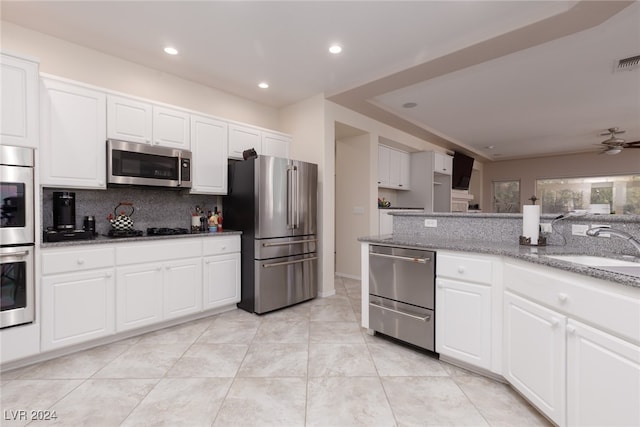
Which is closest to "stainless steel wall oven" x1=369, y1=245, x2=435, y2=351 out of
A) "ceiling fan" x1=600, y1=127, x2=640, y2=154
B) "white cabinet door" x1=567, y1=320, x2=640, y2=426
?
"white cabinet door" x1=567, y1=320, x2=640, y2=426

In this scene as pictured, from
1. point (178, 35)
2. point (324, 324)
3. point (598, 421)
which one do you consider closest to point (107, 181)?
point (178, 35)

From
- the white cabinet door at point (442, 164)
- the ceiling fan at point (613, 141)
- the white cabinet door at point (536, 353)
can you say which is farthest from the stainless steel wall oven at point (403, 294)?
the ceiling fan at point (613, 141)

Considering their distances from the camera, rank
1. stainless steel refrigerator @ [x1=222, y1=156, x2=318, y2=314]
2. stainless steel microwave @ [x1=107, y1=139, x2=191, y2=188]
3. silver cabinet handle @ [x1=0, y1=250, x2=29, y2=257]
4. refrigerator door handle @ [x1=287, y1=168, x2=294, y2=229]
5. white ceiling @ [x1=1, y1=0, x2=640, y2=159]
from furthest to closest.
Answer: refrigerator door handle @ [x1=287, y1=168, x2=294, y2=229]
stainless steel refrigerator @ [x1=222, y1=156, x2=318, y2=314]
stainless steel microwave @ [x1=107, y1=139, x2=191, y2=188]
white ceiling @ [x1=1, y1=0, x2=640, y2=159]
silver cabinet handle @ [x1=0, y1=250, x2=29, y2=257]

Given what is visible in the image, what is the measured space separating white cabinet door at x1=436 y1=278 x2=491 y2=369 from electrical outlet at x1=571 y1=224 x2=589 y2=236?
0.77 meters

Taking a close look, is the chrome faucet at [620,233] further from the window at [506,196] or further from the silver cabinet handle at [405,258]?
the window at [506,196]

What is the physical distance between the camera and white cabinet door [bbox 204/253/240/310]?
314 cm

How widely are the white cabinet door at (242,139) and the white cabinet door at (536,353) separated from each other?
3063 mm

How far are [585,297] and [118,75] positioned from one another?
13.6 ft

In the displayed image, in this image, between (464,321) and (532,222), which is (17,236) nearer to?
(464,321)

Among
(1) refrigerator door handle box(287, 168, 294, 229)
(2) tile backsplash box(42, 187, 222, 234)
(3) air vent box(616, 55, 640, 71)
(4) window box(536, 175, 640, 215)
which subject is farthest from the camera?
(4) window box(536, 175, 640, 215)

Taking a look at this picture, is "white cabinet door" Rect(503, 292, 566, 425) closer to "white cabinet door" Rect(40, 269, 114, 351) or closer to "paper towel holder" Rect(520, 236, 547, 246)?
"paper towel holder" Rect(520, 236, 547, 246)

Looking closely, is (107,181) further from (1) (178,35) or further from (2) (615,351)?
(2) (615,351)

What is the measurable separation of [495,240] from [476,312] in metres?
0.74

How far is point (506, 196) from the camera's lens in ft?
28.8
